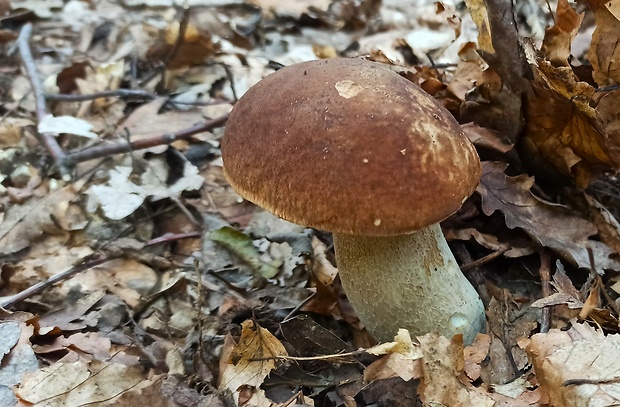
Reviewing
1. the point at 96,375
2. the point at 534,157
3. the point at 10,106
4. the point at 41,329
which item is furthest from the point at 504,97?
the point at 10,106

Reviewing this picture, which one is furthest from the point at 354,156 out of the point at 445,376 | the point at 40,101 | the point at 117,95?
the point at 40,101

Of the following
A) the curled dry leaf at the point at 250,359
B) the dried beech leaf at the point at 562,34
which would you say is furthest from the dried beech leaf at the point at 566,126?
the curled dry leaf at the point at 250,359

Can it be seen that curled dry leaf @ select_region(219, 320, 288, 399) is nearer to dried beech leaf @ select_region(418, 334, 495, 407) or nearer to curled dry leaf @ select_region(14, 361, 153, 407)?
curled dry leaf @ select_region(14, 361, 153, 407)

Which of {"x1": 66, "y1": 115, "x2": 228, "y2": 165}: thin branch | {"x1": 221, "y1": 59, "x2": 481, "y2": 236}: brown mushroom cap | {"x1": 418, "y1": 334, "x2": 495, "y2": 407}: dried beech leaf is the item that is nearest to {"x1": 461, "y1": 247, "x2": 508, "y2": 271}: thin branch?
{"x1": 418, "y1": 334, "x2": 495, "y2": 407}: dried beech leaf

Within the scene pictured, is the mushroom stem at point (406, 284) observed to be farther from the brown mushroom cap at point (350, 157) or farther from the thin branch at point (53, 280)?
the thin branch at point (53, 280)

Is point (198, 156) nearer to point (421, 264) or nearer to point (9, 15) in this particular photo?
point (421, 264)
